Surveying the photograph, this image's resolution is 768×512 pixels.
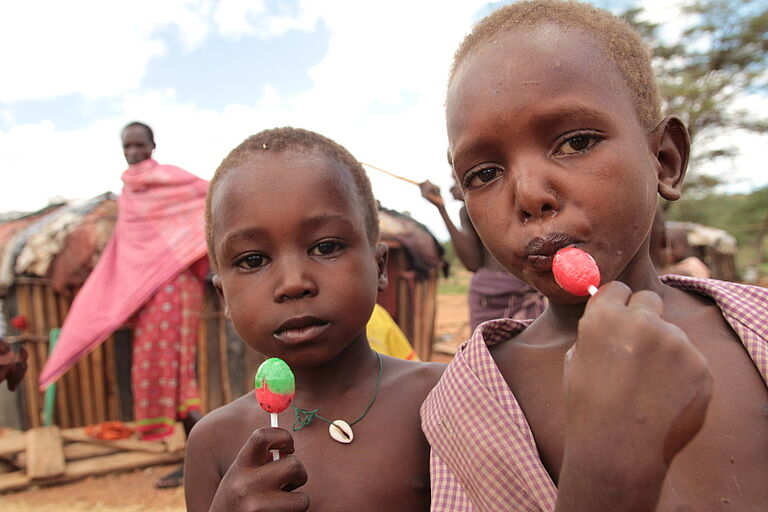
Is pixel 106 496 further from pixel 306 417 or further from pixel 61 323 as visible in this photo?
pixel 306 417

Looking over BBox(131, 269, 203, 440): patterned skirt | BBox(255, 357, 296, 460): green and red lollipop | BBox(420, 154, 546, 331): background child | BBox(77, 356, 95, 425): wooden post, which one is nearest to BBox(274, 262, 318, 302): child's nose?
BBox(255, 357, 296, 460): green and red lollipop

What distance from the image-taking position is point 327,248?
1.65m

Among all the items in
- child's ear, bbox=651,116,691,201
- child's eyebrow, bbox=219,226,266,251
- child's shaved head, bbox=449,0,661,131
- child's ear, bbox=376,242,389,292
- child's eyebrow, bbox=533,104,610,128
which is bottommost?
child's ear, bbox=376,242,389,292

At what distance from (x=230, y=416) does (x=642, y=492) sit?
1.27 m

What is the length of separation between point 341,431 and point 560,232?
0.87 m

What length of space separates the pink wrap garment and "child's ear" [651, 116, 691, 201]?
4.35 m

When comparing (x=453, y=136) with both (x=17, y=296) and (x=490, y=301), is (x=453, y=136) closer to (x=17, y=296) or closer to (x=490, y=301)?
(x=490, y=301)

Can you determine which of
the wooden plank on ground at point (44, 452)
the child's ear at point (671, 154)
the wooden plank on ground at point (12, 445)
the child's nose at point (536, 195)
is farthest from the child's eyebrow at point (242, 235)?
the wooden plank on ground at point (12, 445)

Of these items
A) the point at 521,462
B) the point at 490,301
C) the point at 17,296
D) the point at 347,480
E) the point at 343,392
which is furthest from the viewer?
the point at 17,296

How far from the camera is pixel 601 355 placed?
796 mm

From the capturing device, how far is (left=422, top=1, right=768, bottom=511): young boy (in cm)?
111

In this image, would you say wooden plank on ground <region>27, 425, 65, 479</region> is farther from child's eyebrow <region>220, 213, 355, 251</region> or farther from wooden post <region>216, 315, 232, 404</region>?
child's eyebrow <region>220, 213, 355, 251</region>

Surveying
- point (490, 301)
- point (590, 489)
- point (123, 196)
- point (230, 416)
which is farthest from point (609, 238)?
point (123, 196)

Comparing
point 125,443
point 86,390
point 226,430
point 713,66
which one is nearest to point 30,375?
point 86,390
